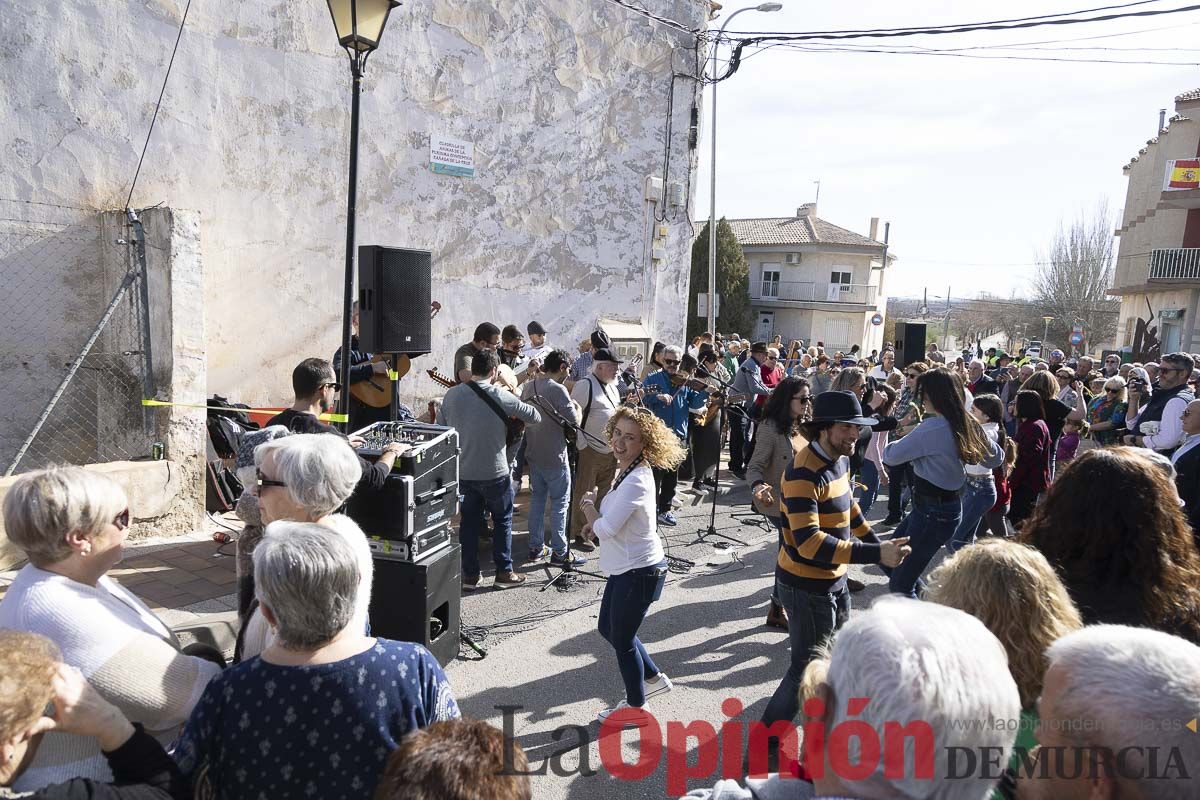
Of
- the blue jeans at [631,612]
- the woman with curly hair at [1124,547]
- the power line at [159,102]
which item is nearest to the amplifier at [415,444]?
the blue jeans at [631,612]

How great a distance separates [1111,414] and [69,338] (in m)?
11.3

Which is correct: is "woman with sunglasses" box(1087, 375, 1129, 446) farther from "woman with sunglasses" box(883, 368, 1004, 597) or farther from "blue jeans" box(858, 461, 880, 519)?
"woman with sunglasses" box(883, 368, 1004, 597)

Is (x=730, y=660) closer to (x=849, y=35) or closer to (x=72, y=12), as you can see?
(x=72, y=12)

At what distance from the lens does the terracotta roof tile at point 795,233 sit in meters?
42.7

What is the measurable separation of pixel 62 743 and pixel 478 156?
29.3ft

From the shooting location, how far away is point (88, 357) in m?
6.45

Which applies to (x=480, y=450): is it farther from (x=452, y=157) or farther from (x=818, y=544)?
(x=452, y=157)

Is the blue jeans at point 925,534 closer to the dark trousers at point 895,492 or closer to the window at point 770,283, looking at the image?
the dark trousers at point 895,492

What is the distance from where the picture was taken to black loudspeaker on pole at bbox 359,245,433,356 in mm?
4867

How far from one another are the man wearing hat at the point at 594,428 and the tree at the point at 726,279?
32017 mm

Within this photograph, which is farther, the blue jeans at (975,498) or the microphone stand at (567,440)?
the microphone stand at (567,440)

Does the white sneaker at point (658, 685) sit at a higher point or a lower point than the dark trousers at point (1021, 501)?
lower

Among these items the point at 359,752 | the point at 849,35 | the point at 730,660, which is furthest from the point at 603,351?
the point at 849,35

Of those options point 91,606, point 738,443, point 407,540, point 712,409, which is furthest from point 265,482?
point 738,443
